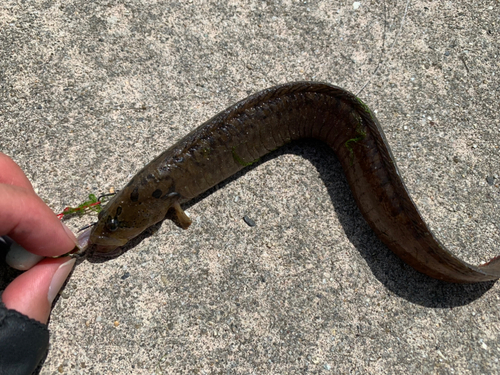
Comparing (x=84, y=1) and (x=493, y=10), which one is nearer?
(x=84, y=1)

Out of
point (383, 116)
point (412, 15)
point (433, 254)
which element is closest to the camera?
point (433, 254)

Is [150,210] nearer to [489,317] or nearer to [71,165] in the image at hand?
[71,165]

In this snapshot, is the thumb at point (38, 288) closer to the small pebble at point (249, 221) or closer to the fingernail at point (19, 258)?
the fingernail at point (19, 258)

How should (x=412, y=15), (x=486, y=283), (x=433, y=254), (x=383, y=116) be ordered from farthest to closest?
1. (x=412, y=15)
2. (x=383, y=116)
3. (x=486, y=283)
4. (x=433, y=254)

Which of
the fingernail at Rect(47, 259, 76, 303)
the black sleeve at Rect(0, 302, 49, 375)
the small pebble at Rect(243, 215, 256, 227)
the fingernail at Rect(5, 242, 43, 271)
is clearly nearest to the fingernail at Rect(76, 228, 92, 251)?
the fingernail at Rect(47, 259, 76, 303)

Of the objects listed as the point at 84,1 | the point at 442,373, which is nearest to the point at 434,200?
the point at 442,373

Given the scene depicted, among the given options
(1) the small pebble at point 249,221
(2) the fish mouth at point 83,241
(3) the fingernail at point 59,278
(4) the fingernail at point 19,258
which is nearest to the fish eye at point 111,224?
(2) the fish mouth at point 83,241
